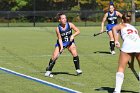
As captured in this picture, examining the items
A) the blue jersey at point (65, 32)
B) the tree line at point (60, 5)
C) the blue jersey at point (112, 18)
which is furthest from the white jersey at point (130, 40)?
the tree line at point (60, 5)

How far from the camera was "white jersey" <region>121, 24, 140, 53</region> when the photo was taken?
366 inches

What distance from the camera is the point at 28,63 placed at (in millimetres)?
16250

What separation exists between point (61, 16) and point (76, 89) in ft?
8.25

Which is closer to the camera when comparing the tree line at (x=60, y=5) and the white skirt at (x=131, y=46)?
the white skirt at (x=131, y=46)

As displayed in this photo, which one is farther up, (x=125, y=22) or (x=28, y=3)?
(x=125, y=22)

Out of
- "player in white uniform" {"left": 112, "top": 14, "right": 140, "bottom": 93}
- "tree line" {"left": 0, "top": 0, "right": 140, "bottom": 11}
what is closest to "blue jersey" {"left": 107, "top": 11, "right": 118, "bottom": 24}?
"player in white uniform" {"left": 112, "top": 14, "right": 140, "bottom": 93}

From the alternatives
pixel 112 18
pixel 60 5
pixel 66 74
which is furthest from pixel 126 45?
pixel 60 5

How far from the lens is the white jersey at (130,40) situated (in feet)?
30.5

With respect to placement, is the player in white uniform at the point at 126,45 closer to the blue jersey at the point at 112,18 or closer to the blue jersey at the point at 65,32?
the blue jersey at the point at 65,32

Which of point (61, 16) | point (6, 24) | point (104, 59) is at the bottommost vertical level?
point (6, 24)

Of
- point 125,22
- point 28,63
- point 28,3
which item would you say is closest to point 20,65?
point 28,63

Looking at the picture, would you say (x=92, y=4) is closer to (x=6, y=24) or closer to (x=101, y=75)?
(x=6, y=24)

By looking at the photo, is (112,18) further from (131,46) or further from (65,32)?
(131,46)

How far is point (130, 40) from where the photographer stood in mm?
9336
